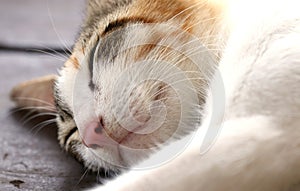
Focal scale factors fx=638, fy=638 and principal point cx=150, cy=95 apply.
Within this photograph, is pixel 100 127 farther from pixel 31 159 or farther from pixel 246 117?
pixel 31 159

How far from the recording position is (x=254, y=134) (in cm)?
92

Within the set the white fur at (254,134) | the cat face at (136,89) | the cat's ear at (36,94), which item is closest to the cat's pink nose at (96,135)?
the cat face at (136,89)

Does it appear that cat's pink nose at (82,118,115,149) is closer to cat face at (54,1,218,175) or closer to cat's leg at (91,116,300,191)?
cat face at (54,1,218,175)

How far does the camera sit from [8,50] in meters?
2.45

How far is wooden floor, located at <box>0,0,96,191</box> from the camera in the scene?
4.33 ft

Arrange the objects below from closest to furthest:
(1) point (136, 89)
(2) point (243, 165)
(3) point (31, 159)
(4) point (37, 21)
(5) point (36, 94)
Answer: (2) point (243, 165) < (1) point (136, 89) < (3) point (31, 159) < (5) point (36, 94) < (4) point (37, 21)

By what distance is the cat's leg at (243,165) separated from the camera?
0.90m

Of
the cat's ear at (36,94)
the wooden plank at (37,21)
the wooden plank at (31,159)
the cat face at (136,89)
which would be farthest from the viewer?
the wooden plank at (37,21)

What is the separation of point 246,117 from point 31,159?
0.65 m

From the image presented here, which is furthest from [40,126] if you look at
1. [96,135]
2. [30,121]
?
[96,135]

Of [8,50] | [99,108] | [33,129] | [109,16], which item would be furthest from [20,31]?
[99,108]

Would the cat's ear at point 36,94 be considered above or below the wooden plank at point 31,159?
above

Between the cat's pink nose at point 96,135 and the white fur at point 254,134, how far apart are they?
0.15m

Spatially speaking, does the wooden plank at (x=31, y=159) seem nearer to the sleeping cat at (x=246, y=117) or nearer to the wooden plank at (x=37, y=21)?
the sleeping cat at (x=246, y=117)
